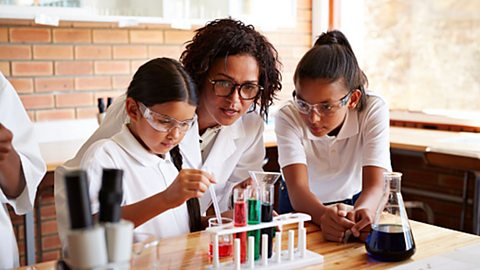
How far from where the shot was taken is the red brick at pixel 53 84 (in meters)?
2.85

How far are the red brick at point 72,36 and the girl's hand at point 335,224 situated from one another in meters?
1.99

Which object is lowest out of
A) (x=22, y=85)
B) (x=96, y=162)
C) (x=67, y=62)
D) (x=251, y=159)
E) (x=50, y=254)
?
(x=50, y=254)

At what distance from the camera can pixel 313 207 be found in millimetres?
1543

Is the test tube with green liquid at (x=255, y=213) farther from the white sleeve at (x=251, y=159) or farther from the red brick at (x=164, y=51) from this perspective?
the red brick at (x=164, y=51)

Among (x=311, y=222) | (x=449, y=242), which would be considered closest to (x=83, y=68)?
(x=311, y=222)

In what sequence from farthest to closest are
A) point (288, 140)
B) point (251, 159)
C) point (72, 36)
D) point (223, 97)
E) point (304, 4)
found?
1. point (304, 4)
2. point (72, 36)
3. point (251, 159)
4. point (288, 140)
5. point (223, 97)

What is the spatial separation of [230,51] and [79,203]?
1.10m

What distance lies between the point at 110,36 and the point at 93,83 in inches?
10.9

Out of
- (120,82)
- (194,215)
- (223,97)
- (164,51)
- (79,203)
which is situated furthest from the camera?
(164,51)

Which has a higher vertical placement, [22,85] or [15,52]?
[15,52]

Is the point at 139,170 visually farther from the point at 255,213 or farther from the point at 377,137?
the point at 377,137

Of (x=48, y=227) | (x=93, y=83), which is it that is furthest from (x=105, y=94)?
(x=48, y=227)

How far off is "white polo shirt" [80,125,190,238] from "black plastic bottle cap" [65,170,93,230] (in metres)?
0.73

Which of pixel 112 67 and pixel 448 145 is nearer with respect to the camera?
pixel 448 145
